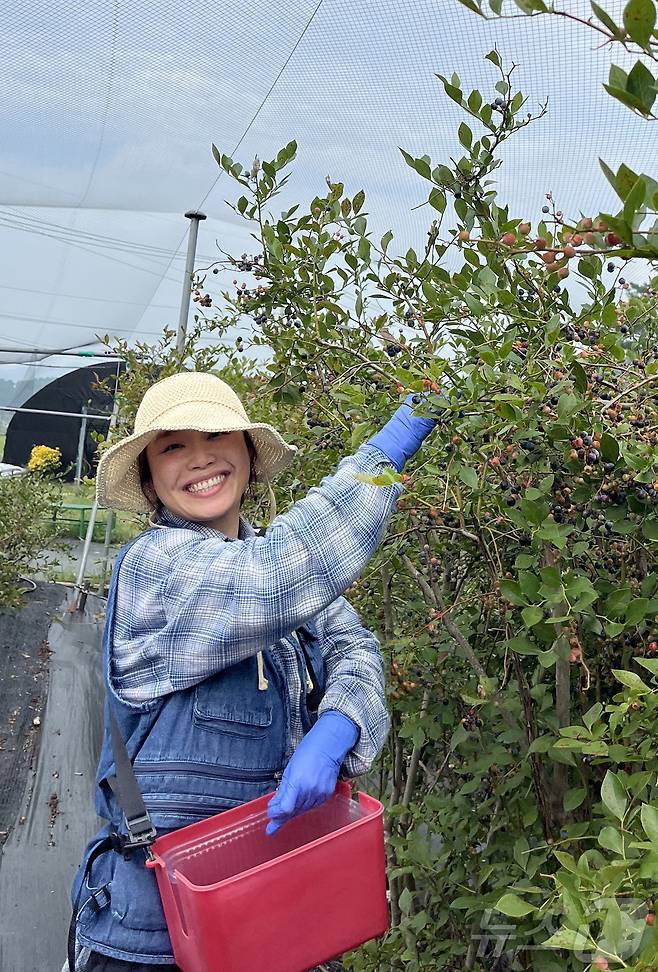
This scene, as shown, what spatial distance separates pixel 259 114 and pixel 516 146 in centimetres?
156

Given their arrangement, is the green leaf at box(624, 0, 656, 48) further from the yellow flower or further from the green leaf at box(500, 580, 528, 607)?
the yellow flower

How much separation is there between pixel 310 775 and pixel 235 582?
0.99 feet

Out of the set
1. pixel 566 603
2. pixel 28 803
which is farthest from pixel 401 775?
pixel 28 803

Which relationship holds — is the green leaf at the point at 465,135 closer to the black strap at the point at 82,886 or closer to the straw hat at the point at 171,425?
the straw hat at the point at 171,425

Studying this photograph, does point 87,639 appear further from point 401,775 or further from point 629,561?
point 629,561

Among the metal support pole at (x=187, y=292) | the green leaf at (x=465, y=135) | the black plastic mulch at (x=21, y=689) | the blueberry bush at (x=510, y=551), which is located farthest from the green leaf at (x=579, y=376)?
the metal support pole at (x=187, y=292)

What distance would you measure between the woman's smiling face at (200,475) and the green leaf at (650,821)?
2.79 ft

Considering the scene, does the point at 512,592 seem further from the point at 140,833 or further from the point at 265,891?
the point at 140,833

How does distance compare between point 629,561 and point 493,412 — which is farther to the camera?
point 629,561

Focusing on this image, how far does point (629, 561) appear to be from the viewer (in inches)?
57.6

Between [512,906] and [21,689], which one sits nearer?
[512,906]

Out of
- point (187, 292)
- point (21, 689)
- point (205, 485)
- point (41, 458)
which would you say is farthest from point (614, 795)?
point (41, 458)

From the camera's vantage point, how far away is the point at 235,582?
4.09 ft

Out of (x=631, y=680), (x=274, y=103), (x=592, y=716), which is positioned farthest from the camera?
(x=274, y=103)
